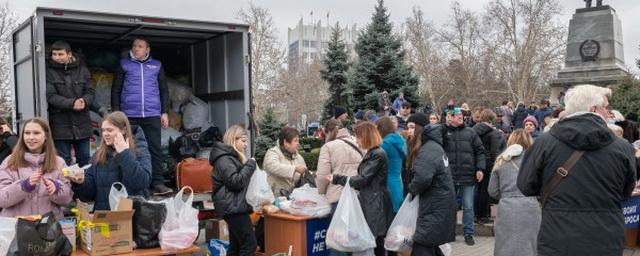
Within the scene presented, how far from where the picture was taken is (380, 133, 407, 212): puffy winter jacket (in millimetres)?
6188

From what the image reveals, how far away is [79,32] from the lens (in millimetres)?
7062

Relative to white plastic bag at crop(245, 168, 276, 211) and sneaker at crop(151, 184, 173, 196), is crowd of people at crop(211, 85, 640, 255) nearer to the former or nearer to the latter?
white plastic bag at crop(245, 168, 276, 211)

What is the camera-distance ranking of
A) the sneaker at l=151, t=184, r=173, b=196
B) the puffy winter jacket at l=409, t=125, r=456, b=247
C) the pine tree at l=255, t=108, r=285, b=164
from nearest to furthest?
the puffy winter jacket at l=409, t=125, r=456, b=247 → the sneaker at l=151, t=184, r=173, b=196 → the pine tree at l=255, t=108, r=285, b=164

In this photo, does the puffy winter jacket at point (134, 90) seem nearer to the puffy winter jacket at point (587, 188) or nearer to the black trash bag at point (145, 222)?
the black trash bag at point (145, 222)

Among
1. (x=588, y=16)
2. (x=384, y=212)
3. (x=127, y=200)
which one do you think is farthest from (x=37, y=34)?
(x=588, y=16)

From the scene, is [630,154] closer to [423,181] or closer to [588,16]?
[423,181]

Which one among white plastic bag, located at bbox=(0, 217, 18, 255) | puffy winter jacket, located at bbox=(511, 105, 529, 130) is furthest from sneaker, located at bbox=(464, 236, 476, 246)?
puffy winter jacket, located at bbox=(511, 105, 529, 130)

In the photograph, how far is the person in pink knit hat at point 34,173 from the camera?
4520mm

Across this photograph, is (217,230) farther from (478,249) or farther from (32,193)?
(478,249)

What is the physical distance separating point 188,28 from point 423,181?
3251 mm

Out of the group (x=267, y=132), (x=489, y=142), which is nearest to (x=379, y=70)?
(x=267, y=132)

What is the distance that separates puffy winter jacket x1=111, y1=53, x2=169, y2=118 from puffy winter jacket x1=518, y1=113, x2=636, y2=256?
4555 mm

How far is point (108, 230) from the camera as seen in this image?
4391mm

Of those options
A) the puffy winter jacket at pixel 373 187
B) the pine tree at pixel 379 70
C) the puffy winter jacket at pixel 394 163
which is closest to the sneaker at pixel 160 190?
the puffy winter jacket at pixel 373 187
